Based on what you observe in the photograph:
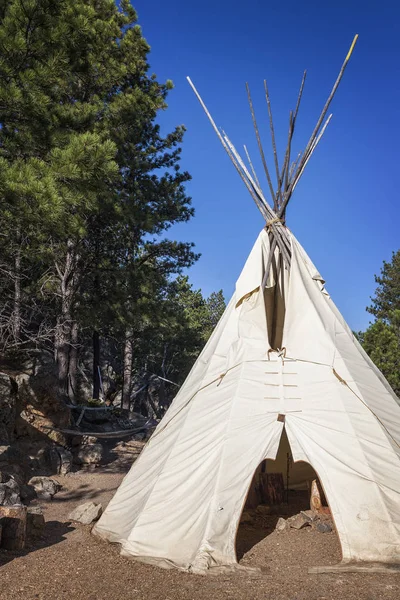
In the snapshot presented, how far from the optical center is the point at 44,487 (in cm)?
731

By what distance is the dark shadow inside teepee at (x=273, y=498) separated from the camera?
203 inches

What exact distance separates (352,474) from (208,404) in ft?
5.74

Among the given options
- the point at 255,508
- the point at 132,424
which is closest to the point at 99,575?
the point at 255,508

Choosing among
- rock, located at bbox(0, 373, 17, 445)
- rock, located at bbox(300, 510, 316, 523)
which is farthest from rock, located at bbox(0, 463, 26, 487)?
rock, located at bbox(300, 510, 316, 523)

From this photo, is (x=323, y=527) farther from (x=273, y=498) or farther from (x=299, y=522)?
(x=273, y=498)

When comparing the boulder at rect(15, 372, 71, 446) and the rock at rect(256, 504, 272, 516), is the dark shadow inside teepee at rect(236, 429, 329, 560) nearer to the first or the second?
the rock at rect(256, 504, 272, 516)

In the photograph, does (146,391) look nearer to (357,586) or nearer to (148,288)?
(148,288)

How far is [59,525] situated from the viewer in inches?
221

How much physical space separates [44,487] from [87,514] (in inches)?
75.8

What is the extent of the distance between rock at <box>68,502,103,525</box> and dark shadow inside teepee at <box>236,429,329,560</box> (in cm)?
183

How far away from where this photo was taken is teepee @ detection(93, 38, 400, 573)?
4211 millimetres

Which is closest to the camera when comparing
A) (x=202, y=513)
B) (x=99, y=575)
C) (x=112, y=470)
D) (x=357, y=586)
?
(x=357, y=586)

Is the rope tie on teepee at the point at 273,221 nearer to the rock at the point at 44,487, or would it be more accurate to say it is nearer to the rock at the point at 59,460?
the rock at the point at 44,487

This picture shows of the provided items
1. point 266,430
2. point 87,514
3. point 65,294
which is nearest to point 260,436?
point 266,430
